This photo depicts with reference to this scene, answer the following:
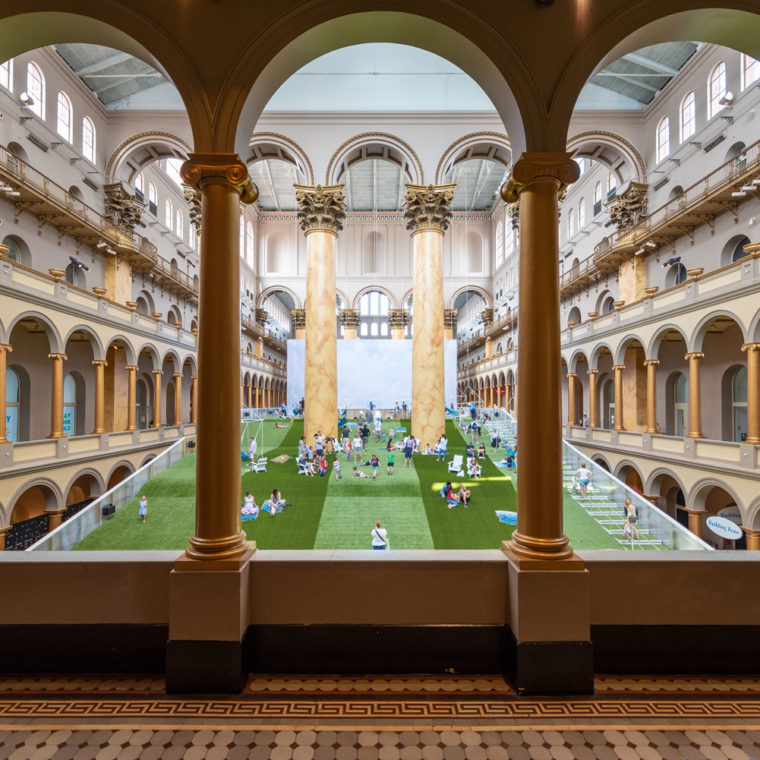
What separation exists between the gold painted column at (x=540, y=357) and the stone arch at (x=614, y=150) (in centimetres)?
1993

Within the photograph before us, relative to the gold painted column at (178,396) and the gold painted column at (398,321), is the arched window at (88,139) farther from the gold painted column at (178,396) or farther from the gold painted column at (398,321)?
the gold painted column at (398,321)

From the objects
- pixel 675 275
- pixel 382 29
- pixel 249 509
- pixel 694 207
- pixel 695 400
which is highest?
pixel 694 207

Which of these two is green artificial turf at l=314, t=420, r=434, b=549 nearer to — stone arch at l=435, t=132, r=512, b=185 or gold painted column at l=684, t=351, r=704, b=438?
gold painted column at l=684, t=351, r=704, b=438

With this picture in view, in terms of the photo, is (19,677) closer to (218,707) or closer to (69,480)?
(218,707)

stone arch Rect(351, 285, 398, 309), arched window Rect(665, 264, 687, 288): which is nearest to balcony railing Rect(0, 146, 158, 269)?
stone arch Rect(351, 285, 398, 309)

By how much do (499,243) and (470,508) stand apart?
30.7 metres

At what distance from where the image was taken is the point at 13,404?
18469 millimetres

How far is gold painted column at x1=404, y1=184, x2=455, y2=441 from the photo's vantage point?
1794 cm

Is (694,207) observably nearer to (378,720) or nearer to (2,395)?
(378,720)

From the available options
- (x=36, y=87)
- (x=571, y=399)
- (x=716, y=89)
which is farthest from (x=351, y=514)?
(x=716, y=89)

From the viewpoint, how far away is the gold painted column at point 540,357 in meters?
3.95

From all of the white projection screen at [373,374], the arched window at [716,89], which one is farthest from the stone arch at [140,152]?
the arched window at [716,89]

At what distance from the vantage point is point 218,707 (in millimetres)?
3502

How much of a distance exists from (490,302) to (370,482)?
2939 cm
